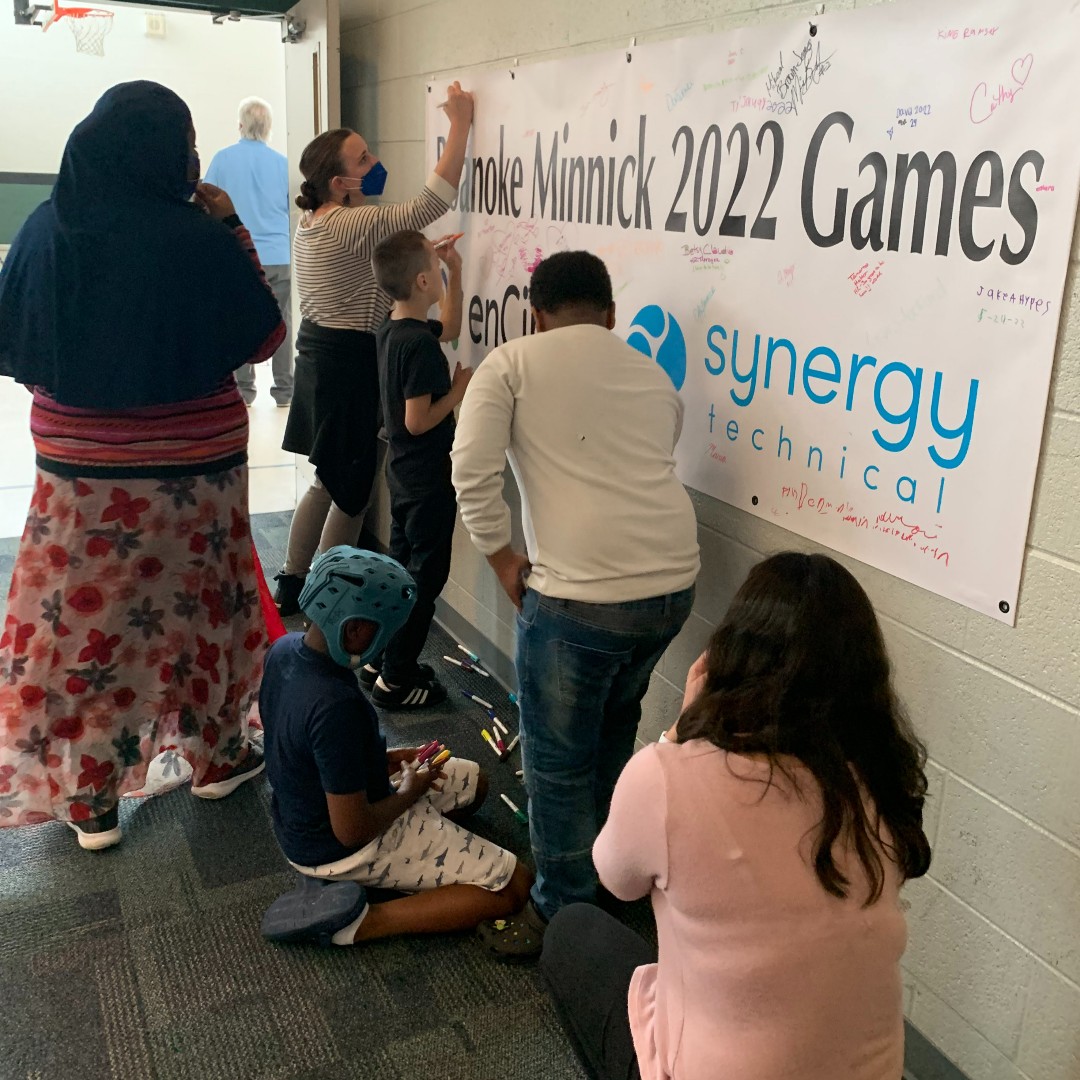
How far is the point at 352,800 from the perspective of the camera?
1859 millimetres

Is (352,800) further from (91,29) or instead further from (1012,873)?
(91,29)

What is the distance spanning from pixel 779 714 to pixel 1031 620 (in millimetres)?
531

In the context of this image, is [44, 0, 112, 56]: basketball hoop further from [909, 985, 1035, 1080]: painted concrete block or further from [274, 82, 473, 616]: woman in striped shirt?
[909, 985, 1035, 1080]: painted concrete block

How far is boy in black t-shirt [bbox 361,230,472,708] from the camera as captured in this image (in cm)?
250

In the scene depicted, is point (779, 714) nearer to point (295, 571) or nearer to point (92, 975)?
point (92, 975)

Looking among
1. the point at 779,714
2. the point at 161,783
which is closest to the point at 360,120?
the point at 161,783

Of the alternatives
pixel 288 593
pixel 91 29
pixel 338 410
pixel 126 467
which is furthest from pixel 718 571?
pixel 91 29

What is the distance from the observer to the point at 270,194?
5.73 m

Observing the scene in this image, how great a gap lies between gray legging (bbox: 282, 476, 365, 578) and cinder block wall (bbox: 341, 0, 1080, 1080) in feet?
5.14
